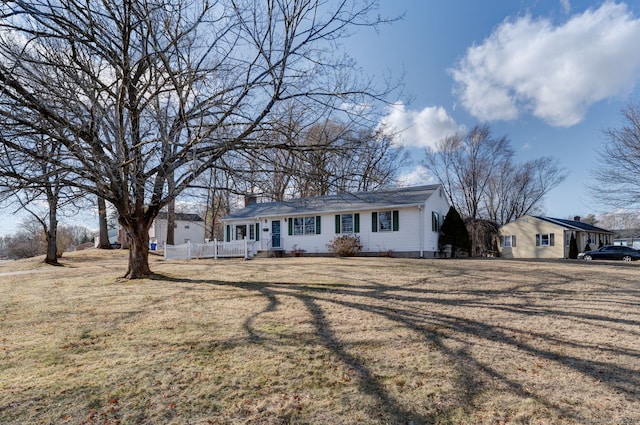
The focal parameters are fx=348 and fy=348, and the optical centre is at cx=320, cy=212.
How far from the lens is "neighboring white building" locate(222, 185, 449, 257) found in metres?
17.9

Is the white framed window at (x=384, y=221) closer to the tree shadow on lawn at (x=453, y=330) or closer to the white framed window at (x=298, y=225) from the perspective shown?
the white framed window at (x=298, y=225)

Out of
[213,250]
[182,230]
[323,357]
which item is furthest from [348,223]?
[182,230]

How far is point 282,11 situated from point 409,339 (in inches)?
Answer: 224

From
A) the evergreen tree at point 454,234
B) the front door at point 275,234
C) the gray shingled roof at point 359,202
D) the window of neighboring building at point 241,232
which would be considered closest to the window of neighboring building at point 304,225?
the gray shingled roof at point 359,202

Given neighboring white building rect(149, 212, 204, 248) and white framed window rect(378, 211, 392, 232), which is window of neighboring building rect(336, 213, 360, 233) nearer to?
white framed window rect(378, 211, 392, 232)

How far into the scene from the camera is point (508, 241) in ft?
100.0

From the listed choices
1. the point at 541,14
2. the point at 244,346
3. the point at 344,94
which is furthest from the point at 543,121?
the point at 244,346

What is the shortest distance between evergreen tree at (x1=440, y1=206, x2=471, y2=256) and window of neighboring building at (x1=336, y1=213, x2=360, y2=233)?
16.9 ft

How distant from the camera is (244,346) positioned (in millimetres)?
4301

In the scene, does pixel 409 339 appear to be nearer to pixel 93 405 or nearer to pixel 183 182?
pixel 93 405

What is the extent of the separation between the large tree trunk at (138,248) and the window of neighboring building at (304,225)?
11183mm

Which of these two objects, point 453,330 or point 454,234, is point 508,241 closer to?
point 454,234

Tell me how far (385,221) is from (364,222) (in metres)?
1.16

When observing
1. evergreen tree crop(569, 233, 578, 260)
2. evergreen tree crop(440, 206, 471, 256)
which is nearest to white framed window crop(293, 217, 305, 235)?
evergreen tree crop(440, 206, 471, 256)
